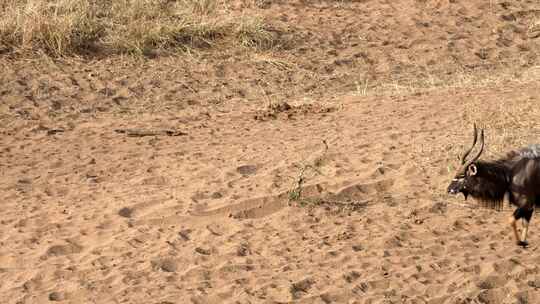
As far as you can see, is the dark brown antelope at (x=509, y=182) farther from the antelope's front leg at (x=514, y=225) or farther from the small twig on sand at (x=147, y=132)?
the small twig on sand at (x=147, y=132)

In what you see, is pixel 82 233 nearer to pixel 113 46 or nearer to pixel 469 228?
pixel 469 228

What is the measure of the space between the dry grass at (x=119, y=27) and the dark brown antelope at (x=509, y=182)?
6.62m

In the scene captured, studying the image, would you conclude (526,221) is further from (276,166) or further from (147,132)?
(147,132)

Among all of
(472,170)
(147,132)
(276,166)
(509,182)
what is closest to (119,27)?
(147,132)

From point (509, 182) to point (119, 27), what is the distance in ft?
25.2

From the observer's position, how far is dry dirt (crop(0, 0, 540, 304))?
662 cm

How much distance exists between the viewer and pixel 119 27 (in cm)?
1339

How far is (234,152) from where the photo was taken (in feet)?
31.5

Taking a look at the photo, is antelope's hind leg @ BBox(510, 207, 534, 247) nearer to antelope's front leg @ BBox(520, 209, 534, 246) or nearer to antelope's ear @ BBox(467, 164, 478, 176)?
antelope's front leg @ BBox(520, 209, 534, 246)

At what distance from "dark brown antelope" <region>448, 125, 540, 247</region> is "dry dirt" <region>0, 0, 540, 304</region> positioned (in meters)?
0.27

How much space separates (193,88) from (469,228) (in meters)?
5.63

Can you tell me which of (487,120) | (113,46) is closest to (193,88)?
(113,46)

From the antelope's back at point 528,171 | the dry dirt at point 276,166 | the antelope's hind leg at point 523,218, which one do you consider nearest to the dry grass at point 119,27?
the dry dirt at point 276,166

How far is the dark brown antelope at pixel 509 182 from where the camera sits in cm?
719
